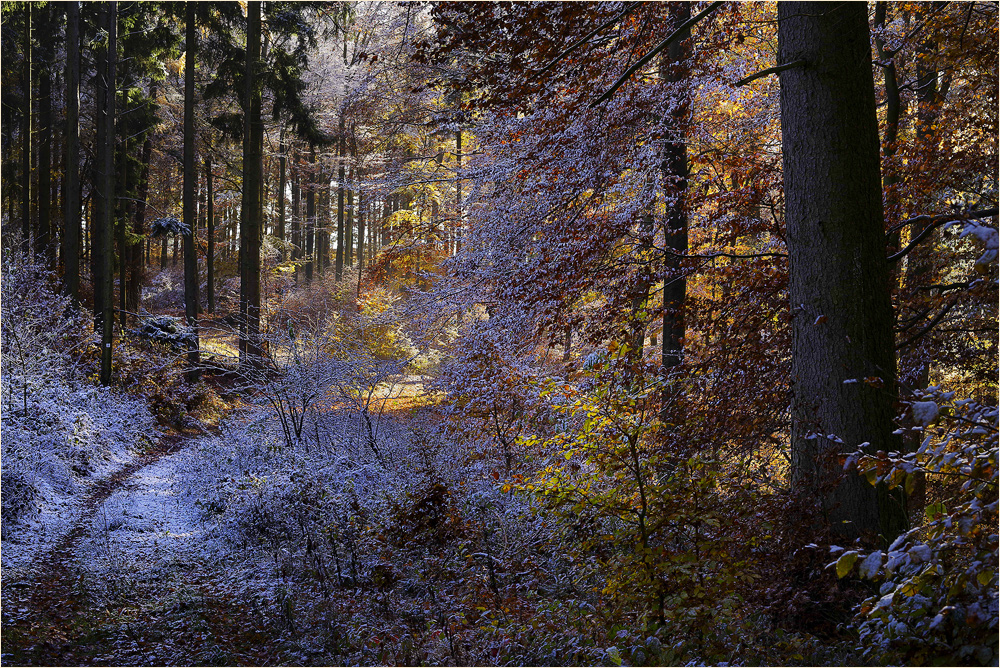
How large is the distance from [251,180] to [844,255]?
48.5 feet

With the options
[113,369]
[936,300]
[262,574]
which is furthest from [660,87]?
[113,369]

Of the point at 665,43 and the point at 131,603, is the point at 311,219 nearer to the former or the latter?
the point at 131,603

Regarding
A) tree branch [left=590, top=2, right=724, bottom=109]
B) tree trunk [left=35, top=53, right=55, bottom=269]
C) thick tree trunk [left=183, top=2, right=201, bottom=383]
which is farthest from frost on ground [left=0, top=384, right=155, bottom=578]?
tree trunk [left=35, top=53, right=55, bottom=269]

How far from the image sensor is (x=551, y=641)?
459 cm

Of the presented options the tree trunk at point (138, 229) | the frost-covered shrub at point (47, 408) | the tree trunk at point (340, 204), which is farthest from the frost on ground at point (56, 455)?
the tree trunk at point (340, 204)

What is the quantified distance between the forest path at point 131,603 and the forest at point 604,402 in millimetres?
40

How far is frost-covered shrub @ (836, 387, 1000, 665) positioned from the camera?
2.51m

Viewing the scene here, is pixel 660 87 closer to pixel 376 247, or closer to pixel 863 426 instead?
pixel 863 426

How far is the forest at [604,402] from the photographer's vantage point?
167 inches

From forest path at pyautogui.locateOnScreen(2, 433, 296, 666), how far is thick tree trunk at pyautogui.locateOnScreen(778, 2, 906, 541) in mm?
4323

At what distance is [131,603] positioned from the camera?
234 inches

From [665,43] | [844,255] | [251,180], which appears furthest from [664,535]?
[251,180]

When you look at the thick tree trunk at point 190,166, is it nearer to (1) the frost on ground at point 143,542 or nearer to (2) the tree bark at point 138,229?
(2) the tree bark at point 138,229

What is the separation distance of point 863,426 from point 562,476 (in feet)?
7.20
